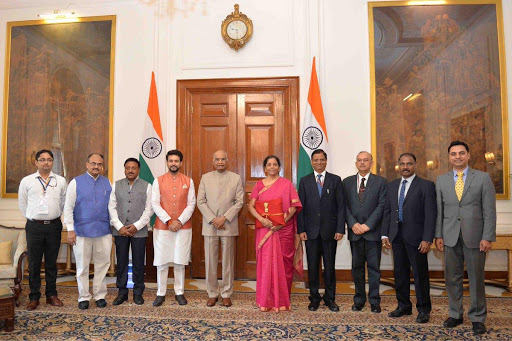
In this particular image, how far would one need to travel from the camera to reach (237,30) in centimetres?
558

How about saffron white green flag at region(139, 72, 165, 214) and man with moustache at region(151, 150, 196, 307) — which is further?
saffron white green flag at region(139, 72, 165, 214)

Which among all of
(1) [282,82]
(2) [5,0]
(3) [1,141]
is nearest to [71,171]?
(3) [1,141]

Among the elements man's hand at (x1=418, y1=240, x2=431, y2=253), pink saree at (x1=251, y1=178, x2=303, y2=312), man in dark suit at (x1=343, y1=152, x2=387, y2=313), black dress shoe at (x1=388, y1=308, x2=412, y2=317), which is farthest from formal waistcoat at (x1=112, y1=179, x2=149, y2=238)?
man's hand at (x1=418, y1=240, x2=431, y2=253)

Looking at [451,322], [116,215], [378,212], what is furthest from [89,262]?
[451,322]

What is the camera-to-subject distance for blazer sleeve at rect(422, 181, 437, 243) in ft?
11.6

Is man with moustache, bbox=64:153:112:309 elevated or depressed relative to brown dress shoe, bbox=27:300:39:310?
elevated

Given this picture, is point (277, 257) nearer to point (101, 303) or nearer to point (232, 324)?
point (232, 324)

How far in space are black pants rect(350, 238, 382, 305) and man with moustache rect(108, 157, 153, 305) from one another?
2.19 m

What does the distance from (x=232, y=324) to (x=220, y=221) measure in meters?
1.04

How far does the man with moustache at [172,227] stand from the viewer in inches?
166

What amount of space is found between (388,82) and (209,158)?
2.66 m

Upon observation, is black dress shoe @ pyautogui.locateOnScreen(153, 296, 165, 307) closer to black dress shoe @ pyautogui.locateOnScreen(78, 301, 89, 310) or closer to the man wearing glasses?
black dress shoe @ pyautogui.locateOnScreen(78, 301, 89, 310)

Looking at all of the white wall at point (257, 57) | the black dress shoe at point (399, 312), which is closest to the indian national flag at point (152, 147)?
the white wall at point (257, 57)

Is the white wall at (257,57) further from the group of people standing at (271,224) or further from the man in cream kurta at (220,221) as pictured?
the man in cream kurta at (220,221)
